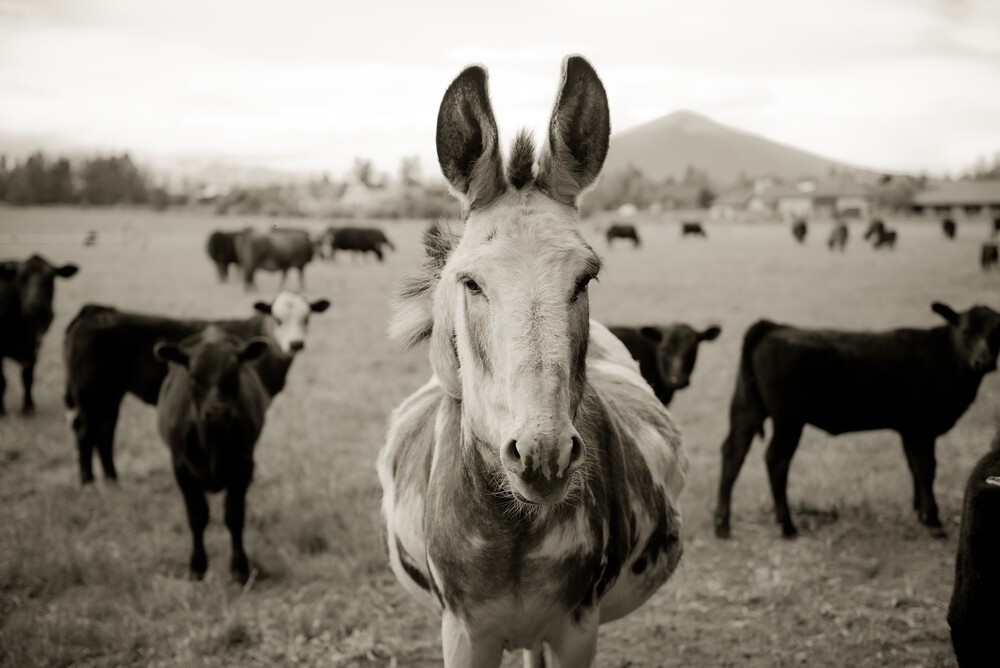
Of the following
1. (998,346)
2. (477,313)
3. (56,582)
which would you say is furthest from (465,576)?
(998,346)

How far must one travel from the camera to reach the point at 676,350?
7.50 meters

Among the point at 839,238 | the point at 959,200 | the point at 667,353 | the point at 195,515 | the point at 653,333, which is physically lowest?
the point at 195,515

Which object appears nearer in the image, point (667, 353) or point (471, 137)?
point (471, 137)

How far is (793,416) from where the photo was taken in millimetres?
6305

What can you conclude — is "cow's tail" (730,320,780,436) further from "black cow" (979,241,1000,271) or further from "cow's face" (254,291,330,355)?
"black cow" (979,241,1000,271)

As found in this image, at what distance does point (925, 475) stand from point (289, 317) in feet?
24.7

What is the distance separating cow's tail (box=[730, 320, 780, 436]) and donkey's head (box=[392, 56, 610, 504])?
490cm

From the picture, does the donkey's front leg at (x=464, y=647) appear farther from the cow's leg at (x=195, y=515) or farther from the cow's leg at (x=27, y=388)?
the cow's leg at (x=27, y=388)

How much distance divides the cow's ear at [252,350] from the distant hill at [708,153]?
164 m

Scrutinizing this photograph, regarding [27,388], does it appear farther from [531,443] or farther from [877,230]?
[877,230]

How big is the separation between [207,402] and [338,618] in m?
2.03

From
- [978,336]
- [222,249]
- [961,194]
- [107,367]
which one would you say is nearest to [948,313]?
[978,336]

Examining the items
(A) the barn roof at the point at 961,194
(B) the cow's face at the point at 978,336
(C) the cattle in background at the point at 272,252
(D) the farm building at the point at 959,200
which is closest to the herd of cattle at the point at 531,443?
(B) the cow's face at the point at 978,336

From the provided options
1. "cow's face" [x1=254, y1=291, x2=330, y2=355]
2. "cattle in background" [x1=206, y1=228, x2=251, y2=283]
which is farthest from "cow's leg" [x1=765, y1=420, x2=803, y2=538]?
"cattle in background" [x1=206, y1=228, x2=251, y2=283]
